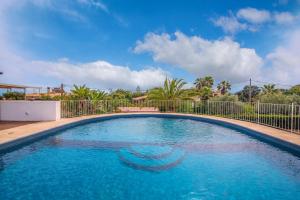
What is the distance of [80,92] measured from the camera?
50.2 feet

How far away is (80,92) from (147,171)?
11276mm

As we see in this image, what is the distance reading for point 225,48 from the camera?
17484mm

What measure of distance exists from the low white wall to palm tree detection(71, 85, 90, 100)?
398cm

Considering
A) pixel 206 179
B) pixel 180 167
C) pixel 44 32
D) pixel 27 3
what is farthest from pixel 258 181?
pixel 44 32

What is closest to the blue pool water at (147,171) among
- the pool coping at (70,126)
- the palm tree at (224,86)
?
the pool coping at (70,126)

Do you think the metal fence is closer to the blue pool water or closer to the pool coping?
the pool coping

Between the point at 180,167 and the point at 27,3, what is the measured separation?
35.9 feet

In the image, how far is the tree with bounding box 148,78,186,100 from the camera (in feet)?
59.2

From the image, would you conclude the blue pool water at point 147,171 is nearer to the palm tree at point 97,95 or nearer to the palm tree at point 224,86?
the palm tree at point 97,95

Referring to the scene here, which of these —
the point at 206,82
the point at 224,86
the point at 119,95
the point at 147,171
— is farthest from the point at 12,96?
the point at 224,86

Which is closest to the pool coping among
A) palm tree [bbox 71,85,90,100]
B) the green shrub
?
palm tree [bbox 71,85,90,100]

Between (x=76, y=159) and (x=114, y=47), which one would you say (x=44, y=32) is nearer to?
(x=114, y=47)

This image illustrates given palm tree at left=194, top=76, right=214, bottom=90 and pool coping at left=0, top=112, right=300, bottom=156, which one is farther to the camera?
palm tree at left=194, top=76, right=214, bottom=90

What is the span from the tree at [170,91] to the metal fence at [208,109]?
0.67 metres
